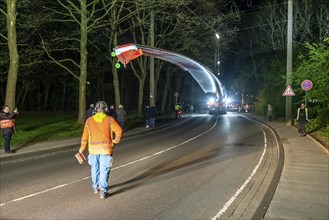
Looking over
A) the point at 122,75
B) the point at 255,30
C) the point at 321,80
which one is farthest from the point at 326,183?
the point at 122,75

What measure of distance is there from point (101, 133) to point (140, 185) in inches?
85.9

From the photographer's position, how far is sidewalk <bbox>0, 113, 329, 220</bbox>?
7.25 metres

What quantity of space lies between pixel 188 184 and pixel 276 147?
8532 millimetres

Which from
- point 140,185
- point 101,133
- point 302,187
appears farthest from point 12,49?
point 302,187

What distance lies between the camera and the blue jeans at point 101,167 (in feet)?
25.7

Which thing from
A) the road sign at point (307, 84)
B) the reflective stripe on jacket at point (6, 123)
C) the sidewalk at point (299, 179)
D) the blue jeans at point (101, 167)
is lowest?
the sidewalk at point (299, 179)

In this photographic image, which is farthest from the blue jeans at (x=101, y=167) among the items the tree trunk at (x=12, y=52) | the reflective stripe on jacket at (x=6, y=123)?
the tree trunk at (x=12, y=52)

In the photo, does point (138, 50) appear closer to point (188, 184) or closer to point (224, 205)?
point (188, 184)

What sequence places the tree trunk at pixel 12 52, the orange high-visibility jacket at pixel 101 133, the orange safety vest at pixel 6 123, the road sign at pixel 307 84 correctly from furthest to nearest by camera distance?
the road sign at pixel 307 84, the tree trunk at pixel 12 52, the orange safety vest at pixel 6 123, the orange high-visibility jacket at pixel 101 133

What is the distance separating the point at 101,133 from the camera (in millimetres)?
7848

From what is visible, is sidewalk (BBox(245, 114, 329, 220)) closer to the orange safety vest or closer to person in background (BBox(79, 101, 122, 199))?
person in background (BBox(79, 101, 122, 199))

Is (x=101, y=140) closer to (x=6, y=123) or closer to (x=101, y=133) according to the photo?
(x=101, y=133)

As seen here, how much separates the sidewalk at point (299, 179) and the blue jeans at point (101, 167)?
3.09 metres

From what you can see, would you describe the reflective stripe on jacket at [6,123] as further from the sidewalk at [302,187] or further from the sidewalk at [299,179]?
the sidewalk at [302,187]
